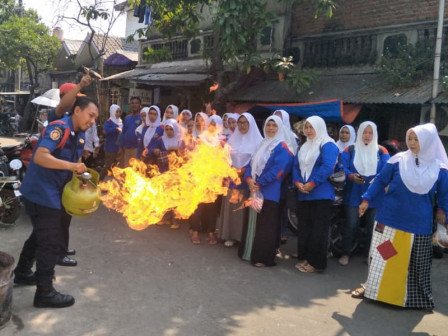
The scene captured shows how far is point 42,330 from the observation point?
3.43 meters

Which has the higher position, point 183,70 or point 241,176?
point 183,70

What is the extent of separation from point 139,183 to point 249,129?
5.40 feet

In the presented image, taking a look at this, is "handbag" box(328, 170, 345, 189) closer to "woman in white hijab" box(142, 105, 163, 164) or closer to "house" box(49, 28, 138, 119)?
"woman in white hijab" box(142, 105, 163, 164)

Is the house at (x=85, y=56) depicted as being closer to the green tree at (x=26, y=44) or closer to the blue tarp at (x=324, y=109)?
the green tree at (x=26, y=44)

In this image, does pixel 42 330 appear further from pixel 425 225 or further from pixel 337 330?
pixel 425 225

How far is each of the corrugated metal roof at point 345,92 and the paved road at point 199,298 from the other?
9.46 ft

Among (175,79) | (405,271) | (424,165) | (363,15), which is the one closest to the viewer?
(424,165)

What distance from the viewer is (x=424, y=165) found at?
4.09 metres

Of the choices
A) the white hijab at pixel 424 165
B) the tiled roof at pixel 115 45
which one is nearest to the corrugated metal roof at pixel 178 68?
the white hijab at pixel 424 165

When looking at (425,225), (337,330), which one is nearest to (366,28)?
(425,225)

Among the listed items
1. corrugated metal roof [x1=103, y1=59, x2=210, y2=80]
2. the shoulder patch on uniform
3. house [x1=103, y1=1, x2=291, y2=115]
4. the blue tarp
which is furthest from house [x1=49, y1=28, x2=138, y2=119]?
the shoulder patch on uniform

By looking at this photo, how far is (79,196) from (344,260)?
3.55 m

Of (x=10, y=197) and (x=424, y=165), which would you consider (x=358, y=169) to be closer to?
(x=424, y=165)

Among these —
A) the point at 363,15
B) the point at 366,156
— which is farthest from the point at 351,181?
the point at 363,15
